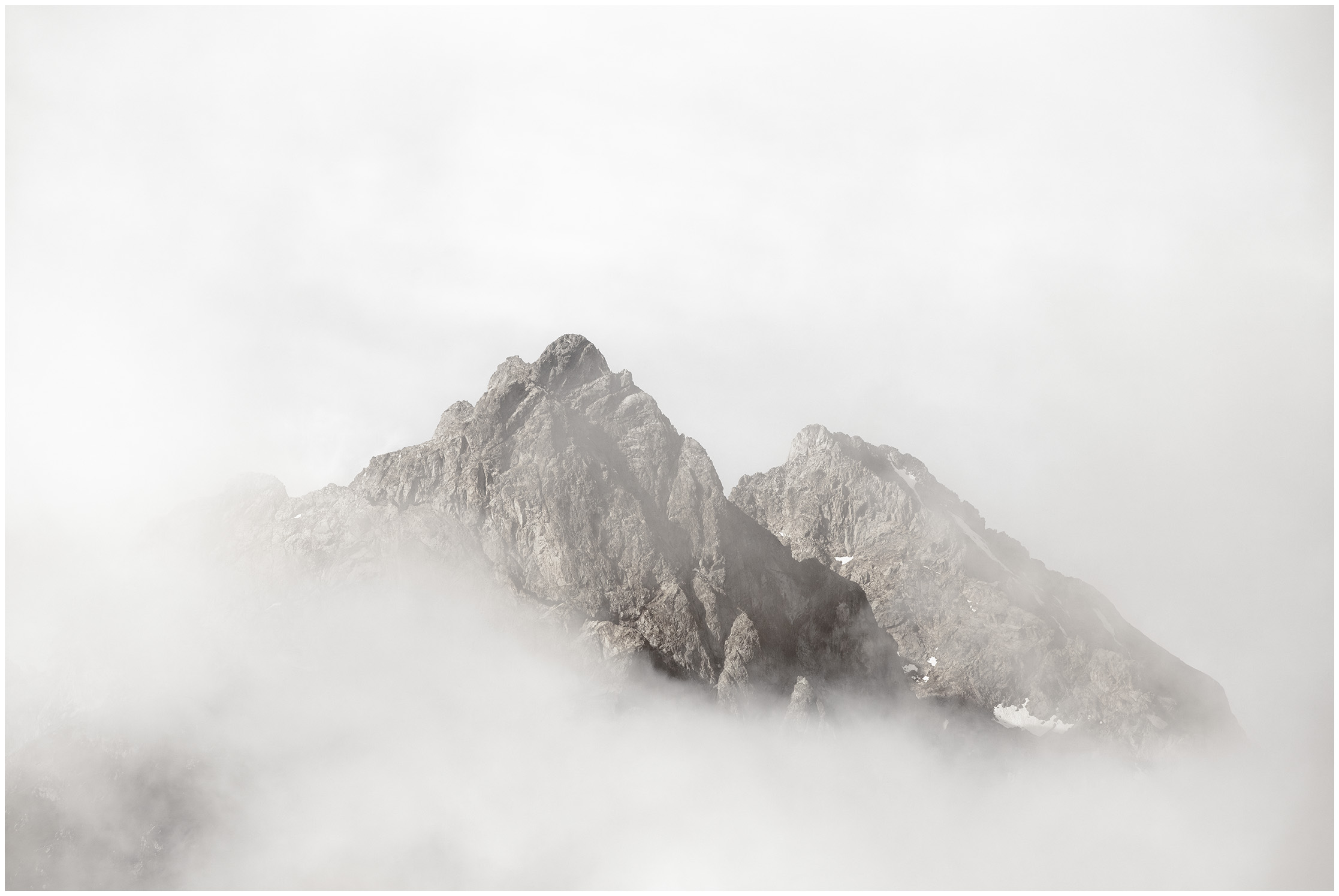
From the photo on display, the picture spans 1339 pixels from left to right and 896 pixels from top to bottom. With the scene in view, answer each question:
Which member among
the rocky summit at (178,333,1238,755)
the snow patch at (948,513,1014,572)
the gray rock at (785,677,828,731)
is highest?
the snow patch at (948,513,1014,572)

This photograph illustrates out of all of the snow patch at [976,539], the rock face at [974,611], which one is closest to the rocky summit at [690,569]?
the rock face at [974,611]

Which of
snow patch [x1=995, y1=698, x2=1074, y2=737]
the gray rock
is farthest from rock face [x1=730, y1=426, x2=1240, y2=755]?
the gray rock

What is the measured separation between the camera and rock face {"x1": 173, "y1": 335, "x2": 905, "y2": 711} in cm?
12625

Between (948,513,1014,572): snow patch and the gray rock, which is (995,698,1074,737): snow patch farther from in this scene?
the gray rock

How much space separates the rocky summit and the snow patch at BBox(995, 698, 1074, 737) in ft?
0.88

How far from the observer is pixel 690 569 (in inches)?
5217

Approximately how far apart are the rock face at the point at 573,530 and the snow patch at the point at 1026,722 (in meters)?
28.6

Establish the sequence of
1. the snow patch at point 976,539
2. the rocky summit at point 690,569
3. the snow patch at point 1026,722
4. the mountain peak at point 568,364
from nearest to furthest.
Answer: the rocky summit at point 690,569 → the mountain peak at point 568,364 → the snow patch at point 1026,722 → the snow patch at point 976,539

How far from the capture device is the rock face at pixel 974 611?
14362 centimetres

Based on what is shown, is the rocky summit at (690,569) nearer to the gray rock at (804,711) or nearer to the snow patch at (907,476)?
the gray rock at (804,711)

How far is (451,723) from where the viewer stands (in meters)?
129

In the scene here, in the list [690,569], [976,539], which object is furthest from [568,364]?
[976,539]

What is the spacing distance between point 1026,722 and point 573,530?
80261 millimetres

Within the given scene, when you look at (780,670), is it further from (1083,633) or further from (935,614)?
(1083,633)
